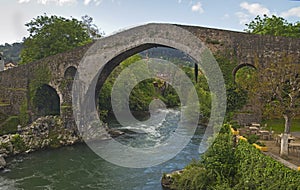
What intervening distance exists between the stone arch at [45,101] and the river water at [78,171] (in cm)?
664

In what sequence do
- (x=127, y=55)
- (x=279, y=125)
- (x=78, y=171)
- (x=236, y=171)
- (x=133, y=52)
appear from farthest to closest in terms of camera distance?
(x=127, y=55) → (x=133, y=52) → (x=78, y=171) → (x=279, y=125) → (x=236, y=171)

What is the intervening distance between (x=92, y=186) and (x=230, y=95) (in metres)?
8.20

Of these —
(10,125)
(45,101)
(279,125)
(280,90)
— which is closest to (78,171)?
(10,125)

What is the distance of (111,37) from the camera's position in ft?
69.6

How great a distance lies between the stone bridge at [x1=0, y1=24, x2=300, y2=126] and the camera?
1692 centimetres

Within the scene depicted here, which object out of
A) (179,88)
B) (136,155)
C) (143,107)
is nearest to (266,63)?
(136,155)

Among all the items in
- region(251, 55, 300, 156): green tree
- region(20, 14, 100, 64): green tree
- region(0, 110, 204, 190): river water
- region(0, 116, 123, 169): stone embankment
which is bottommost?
region(0, 110, 204, 190): river water

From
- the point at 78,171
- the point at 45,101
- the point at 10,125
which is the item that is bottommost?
the point at 78,171

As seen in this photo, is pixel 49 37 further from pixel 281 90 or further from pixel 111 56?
pixel 281 90

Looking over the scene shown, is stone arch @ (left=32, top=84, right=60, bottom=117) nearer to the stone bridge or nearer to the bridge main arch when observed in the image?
the stone bridge

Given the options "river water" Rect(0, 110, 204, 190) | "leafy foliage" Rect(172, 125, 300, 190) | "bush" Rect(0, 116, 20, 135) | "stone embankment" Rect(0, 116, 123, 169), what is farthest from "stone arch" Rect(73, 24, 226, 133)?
"leafy foliage" Rect(172, 125, 300, 190)

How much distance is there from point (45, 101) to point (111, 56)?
8.24 m

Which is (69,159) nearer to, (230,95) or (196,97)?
(230,95)

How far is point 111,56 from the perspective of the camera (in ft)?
70.8
